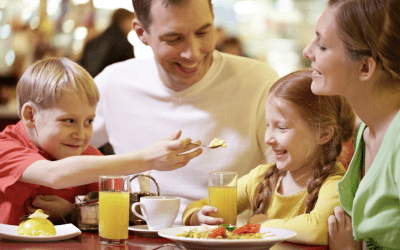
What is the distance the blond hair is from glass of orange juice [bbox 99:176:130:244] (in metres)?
0.58

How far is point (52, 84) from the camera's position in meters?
1.67

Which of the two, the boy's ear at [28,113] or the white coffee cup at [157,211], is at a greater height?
the boy's ear at [28,113]

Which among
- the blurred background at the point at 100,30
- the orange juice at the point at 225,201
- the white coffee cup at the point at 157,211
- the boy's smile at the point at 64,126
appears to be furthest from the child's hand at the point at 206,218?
the blurred background at the point at 100,30

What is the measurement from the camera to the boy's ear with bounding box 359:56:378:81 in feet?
3.70

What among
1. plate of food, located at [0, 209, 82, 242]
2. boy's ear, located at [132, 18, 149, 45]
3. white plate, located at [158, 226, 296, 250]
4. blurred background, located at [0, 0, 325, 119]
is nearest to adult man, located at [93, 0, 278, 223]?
boy's ear, located at [132, 18, 149, 45]

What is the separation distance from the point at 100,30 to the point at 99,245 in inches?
142

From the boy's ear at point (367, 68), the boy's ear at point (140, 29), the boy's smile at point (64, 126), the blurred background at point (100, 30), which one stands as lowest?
the boy's smile at point (64, 126)

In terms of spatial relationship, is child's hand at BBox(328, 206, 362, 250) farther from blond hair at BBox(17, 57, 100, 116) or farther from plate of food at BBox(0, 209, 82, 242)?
blond hair at BBox(17, 57, 100, 116)

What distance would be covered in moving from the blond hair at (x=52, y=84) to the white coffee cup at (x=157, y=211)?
1.89 feet

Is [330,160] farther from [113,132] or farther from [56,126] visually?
[113,132]

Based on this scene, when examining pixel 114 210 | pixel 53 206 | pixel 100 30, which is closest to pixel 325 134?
pixel 114 210

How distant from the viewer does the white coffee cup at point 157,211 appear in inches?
50.0

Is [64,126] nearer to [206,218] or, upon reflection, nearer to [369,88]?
[206,218]

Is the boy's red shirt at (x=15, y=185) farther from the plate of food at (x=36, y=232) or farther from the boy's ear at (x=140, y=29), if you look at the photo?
the boy's ear at (x=140, y=29)
